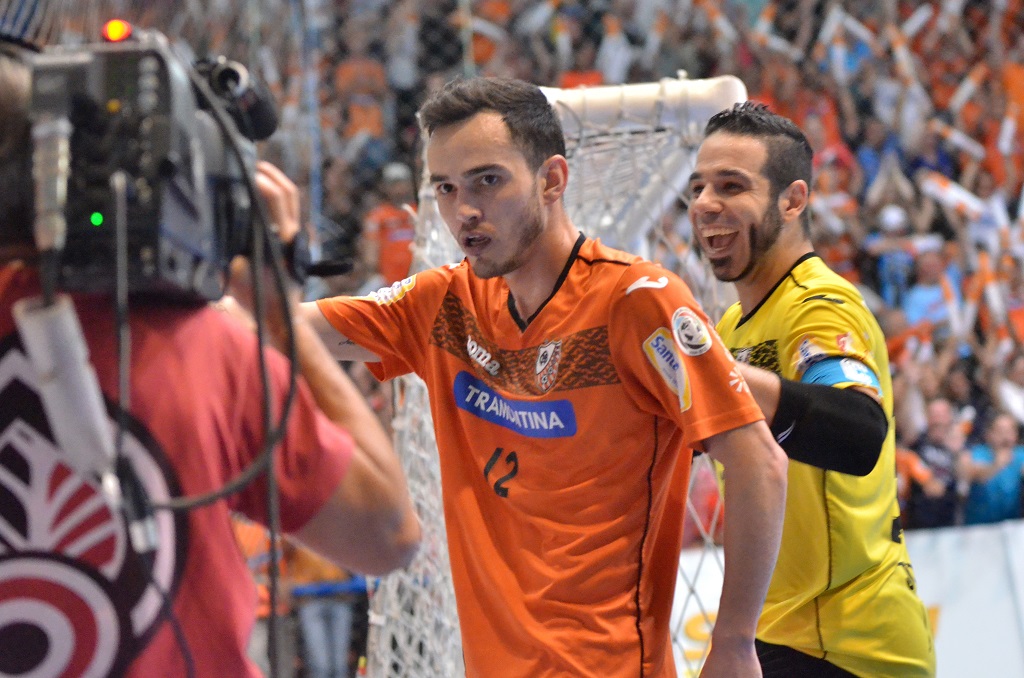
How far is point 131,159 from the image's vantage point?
0.98 m

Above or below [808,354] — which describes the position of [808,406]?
below

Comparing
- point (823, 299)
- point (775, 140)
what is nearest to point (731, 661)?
point (823, 299)

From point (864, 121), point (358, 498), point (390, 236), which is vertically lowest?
point (358, 498)

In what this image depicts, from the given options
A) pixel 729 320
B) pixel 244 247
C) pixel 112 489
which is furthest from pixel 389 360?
pixel 112 489

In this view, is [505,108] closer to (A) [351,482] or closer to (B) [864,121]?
(A) [351,482]

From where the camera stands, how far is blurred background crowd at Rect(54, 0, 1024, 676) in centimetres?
597

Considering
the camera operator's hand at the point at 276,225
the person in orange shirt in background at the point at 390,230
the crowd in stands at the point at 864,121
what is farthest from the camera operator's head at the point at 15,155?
the crowd in stands at the point at 864,121

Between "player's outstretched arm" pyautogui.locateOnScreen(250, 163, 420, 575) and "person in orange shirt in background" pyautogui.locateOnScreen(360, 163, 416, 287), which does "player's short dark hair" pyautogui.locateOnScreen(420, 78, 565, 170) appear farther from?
"person in orange shirt in background" pyautogui.locateOnScreen(360, 163, 416, 287)

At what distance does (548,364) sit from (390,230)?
4285 mm

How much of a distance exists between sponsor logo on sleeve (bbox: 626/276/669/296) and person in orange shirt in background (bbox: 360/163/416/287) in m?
3.70

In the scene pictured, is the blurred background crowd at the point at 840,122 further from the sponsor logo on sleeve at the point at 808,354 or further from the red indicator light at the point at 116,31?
the red indicator light at the point at 116,31

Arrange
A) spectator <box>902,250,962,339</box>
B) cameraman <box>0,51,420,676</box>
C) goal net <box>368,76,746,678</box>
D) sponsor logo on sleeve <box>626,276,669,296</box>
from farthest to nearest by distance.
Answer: spectator <box>902,250,962,339</box> → goal net <box>368,76,746,678</box> → sponsor logo on sleeve <box>626,276,669,296</box> → cameraman <box>0,51,420,676</box>

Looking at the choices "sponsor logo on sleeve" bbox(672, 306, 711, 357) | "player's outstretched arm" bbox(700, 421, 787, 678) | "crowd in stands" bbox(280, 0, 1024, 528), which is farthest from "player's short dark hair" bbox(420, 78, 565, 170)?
"crowd in stands" bbox(280, 0, 1024, 528)

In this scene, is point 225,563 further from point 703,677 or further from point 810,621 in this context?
point 810,621
